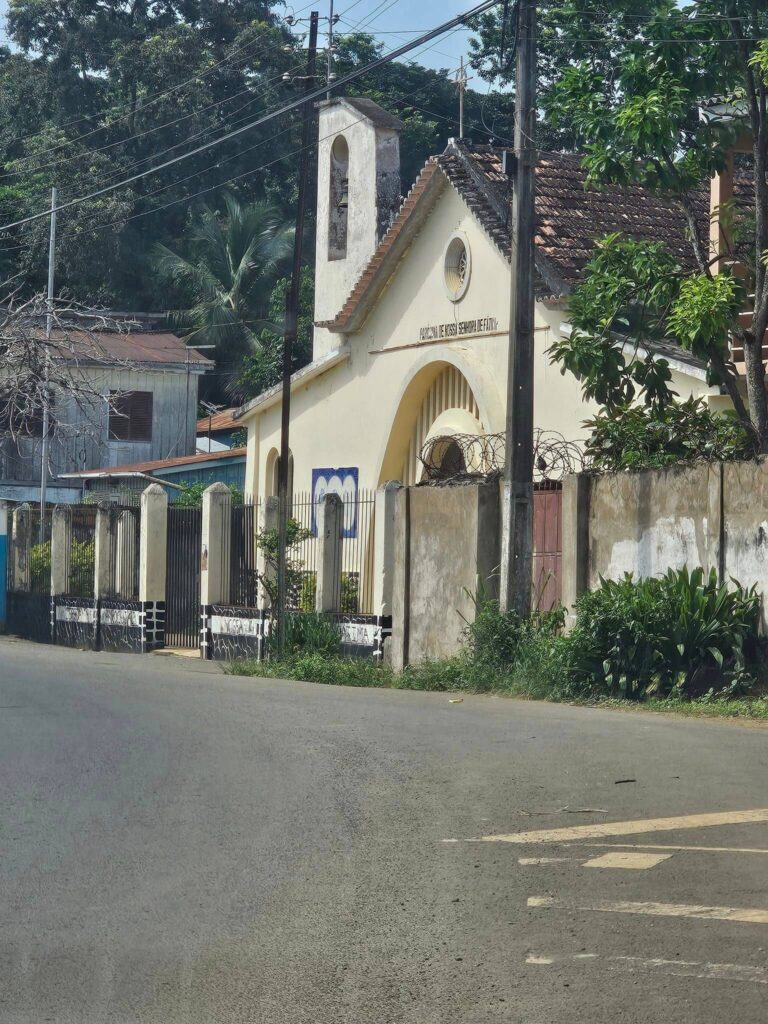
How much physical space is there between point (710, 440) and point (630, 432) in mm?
918

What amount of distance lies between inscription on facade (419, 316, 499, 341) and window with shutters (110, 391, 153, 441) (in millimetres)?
19820

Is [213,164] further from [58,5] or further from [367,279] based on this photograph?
[367,279]

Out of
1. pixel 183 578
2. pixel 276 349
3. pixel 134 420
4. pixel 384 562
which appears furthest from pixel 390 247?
pixel 134 420

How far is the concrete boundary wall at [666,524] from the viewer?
14070 millimetres

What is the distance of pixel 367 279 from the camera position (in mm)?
25469

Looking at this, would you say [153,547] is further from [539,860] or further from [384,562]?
[539,860]

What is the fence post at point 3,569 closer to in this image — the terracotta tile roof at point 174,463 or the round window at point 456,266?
the terracotta tile roof at point 174,463

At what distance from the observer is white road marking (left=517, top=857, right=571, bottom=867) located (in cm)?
725

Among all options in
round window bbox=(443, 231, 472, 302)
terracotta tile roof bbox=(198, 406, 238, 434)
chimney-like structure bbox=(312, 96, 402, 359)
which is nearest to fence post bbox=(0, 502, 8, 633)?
chimney-like structure bbox=(312, 96, 402, 359)

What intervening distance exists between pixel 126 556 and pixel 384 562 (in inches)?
288

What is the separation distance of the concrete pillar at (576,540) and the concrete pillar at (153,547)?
10.1 metres

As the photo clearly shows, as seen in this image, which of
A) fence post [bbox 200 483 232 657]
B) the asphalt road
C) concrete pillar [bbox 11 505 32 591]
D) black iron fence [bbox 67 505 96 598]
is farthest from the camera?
concrete pillar [bbox 11 505 32 591]

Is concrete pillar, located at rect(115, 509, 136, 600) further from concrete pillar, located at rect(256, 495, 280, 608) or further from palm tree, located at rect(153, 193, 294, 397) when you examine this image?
palm tree, located at rect(153, 193, 294, 397)

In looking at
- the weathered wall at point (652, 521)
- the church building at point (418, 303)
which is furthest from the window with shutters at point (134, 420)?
the weathered wall at point (652, 521)
